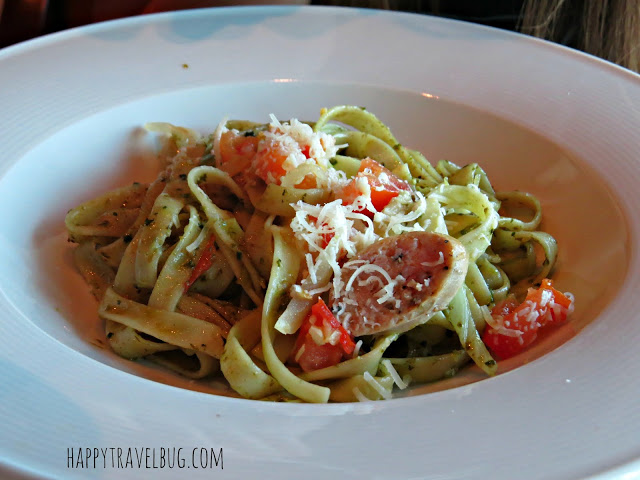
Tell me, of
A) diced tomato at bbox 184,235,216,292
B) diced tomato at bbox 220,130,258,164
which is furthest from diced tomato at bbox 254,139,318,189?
diced tomato at bbox 184,235,216,292

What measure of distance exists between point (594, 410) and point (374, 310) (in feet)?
2.79

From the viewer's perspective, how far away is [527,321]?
2.55m

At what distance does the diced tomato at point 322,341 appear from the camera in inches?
94.2

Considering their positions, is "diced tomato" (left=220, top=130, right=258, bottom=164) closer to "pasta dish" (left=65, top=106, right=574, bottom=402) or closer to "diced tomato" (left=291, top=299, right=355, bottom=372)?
"pasta dish" (left=65, top=106, right=574, bottom=402)

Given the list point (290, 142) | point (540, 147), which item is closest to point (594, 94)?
point (540, 147)

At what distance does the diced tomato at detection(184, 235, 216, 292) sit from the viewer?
2.88 metres

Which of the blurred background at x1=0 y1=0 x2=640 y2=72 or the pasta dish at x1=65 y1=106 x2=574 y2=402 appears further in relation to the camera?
the blurred background at x1=0 y1=0 x2=640 y2=72

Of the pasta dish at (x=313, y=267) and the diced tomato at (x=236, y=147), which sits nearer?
the pasta dish at (x=313, y=267)

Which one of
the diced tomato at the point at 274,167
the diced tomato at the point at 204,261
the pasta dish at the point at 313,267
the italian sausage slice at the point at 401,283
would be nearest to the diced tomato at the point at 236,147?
the pasta dish at the point at 313,267

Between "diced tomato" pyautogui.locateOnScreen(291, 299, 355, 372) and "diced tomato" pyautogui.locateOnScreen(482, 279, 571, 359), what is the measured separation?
2.11 feet

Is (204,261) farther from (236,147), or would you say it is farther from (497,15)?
(497,15)

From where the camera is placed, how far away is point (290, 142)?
2.91 metres

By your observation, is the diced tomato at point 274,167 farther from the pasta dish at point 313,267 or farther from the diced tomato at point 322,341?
the diced tomato at point 322,341

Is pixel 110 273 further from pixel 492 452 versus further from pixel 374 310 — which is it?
pixel 492 452
